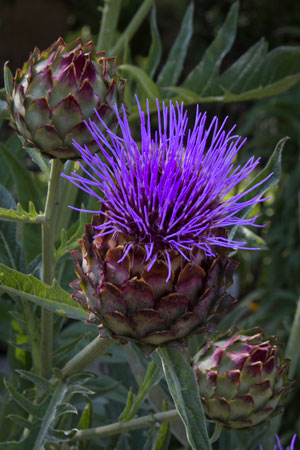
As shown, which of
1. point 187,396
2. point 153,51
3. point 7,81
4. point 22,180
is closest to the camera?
point 187,396

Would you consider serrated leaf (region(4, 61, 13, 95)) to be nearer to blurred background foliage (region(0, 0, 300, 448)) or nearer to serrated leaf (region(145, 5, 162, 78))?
blurred background foliage (region(0, 0, 300, 448))

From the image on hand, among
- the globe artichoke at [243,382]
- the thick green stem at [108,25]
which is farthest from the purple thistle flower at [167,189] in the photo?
the thick green stem at [108,25]

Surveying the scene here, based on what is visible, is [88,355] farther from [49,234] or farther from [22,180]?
[22,180]

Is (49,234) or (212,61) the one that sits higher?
(212,61)

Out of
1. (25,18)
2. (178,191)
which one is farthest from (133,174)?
(25,18)

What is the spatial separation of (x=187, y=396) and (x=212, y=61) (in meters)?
0.58

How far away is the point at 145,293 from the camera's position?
51 centimetres

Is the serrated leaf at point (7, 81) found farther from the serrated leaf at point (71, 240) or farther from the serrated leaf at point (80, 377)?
the serrated leaf at point (80, 377)

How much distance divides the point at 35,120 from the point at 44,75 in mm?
38

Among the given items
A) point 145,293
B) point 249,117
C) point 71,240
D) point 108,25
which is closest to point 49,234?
point 71,240

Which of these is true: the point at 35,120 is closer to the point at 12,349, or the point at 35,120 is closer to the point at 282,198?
the point at 12,349

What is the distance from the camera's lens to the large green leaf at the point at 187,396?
481 mm

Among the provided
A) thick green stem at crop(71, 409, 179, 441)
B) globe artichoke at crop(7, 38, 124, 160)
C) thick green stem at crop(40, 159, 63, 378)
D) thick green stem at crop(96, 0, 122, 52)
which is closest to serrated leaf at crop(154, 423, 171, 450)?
thick green stem at crop(71, 409, 179, 441)

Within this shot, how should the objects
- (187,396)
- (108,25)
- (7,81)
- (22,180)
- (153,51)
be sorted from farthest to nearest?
(153,51), (108,25), (22,180), (7,81), (187,396)
